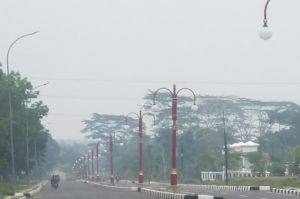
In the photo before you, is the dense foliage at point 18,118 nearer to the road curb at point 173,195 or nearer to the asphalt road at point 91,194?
the asphalt road at point 91,194

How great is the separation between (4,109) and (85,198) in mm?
42572

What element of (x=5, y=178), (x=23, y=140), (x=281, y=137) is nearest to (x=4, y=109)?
(x=23, y=140)

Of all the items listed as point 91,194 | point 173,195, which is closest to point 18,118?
point 91,194

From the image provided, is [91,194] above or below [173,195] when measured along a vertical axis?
below

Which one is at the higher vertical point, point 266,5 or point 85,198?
point 266,5

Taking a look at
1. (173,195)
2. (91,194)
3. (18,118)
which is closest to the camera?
(173,195)

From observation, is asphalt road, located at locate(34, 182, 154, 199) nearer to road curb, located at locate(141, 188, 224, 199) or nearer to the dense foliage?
road curb, located at locate(141, 188, 224, 199)

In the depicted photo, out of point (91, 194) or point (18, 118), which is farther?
point (18, 118)

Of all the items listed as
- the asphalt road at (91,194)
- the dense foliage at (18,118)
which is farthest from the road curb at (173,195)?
the dense foliage at (18,118)

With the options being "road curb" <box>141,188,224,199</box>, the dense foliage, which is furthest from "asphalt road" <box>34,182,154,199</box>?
the dense foliage

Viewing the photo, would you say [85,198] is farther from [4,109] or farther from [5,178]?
[5,178]

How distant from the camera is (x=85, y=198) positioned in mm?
46844

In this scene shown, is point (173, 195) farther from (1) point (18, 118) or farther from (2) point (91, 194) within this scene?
(1) point (18, 118)

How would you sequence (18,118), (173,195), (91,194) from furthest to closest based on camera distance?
(18,118) < (91,194) < (173,195)
